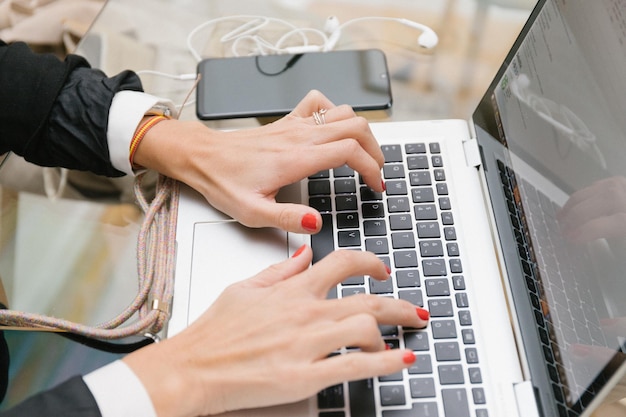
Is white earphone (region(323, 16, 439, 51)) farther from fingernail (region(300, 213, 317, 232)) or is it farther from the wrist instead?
the wrist

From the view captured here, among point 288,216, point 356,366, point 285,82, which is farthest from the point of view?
point 285,82

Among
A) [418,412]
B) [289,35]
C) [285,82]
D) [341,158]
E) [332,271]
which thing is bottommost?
[418,412]

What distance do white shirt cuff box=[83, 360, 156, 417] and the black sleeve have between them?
28cm

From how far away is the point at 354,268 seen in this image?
1.79 feet

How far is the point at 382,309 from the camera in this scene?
1.74 ft

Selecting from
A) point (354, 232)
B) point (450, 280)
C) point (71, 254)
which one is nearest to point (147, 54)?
point (71, 254)

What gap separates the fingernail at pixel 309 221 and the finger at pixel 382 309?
93 millimetres

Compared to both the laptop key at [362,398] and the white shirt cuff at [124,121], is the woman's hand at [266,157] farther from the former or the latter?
the laptop key at [362,398]

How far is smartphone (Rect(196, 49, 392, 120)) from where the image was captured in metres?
0.76

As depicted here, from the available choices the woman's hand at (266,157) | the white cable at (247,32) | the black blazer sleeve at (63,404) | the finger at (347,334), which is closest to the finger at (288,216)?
the woman's hand at (266,157)

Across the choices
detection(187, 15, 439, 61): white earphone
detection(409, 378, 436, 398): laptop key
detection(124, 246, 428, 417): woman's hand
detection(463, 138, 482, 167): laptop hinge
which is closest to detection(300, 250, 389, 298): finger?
detection(124, 246, 428, 417): woman's hand

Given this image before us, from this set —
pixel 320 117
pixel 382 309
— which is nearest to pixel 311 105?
pixel 320 117

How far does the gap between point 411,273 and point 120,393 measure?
11.7 inches

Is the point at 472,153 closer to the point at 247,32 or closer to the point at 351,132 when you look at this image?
the point at 351,132
